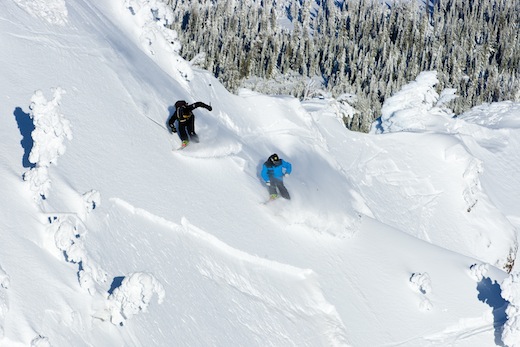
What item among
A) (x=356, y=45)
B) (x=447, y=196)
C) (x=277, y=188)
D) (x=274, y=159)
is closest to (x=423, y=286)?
(x=277, y=188)

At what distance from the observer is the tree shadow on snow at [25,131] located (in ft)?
36.7

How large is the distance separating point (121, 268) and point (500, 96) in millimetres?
83355

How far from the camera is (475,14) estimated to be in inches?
4269

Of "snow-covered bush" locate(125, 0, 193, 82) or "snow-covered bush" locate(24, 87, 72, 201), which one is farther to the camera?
"snow-covered bush" locate(125, 0, 193, 82)

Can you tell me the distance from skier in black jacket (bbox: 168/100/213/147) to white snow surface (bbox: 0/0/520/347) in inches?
12.3

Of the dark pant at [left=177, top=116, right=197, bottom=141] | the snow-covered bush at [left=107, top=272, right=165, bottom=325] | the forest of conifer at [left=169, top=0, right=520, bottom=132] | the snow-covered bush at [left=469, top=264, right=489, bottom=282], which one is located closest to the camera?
the snow-covered bush at [left=107, top=272, right=165, bottom=325]

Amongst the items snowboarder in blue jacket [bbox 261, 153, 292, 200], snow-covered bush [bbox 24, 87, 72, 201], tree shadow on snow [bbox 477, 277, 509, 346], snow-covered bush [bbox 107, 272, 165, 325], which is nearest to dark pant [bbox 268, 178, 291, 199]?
snowboarder in blue jacket [bbox 261, 153, 292, 200]

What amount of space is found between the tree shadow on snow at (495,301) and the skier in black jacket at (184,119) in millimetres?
7016

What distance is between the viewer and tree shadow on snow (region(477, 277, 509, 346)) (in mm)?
15477

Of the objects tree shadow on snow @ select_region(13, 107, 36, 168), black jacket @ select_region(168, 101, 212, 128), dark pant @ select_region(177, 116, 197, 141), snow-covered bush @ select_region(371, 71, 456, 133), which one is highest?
tree shadow on snow @ select_region(13, 107, 36, 168)

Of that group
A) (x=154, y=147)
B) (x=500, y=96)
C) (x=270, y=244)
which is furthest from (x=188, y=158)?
(x=500, y=96)

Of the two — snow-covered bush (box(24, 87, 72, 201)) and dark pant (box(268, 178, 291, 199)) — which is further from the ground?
snow-covered bush (box(24, 87, 72, 201))

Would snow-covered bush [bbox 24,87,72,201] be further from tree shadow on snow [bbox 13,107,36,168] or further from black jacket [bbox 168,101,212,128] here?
black jacket [bbox 168,101,212,128]

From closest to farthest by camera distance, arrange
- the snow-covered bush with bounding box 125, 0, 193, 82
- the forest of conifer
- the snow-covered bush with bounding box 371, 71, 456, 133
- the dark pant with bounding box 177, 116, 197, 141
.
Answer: the dark pant with bounding box 177, 116, 197, 141 → the snow-covered bush with bounding box 125, 0, 193, 82 → the snow-covered bush with bounding box 371, 71, 456, 133 → the forest of conifer
